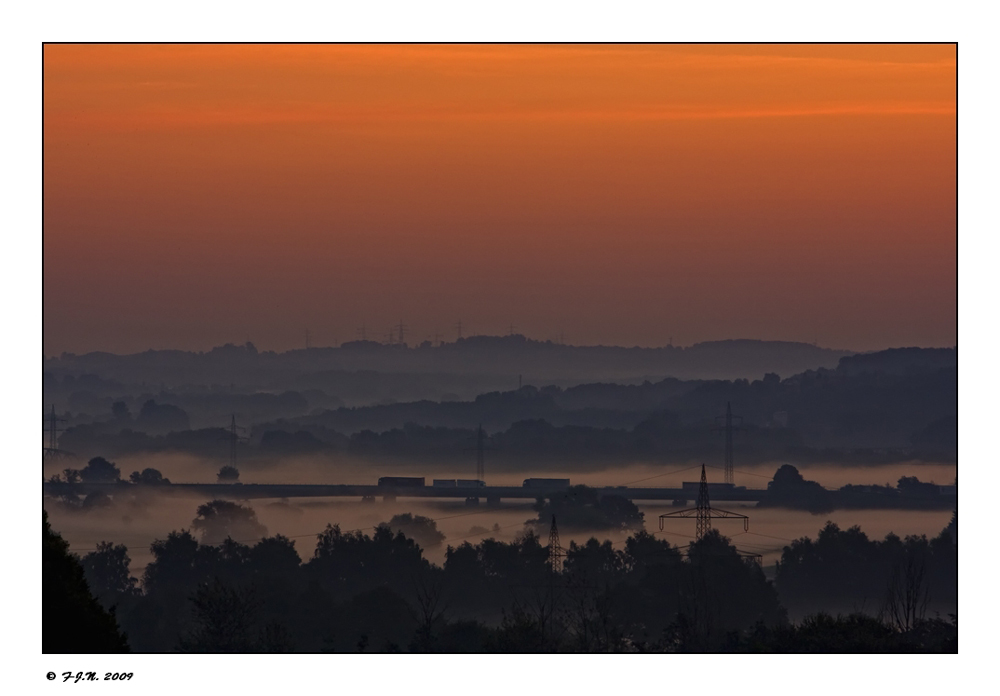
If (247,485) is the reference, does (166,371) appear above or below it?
above

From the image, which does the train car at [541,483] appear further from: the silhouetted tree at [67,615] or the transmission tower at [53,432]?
the silhouetted tree at [67,615]

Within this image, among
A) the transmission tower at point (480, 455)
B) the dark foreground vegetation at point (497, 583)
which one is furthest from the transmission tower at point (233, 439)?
the transmission tower at point (480, 455)

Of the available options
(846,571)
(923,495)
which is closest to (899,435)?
(923,495)

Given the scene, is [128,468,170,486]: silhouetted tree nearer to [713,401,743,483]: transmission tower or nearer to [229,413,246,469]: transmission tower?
[229,413,246,469]: transmission tower

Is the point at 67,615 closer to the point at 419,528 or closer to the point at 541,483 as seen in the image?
the point at 419,528

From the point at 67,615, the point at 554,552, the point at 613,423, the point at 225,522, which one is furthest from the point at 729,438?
the point at 67,615

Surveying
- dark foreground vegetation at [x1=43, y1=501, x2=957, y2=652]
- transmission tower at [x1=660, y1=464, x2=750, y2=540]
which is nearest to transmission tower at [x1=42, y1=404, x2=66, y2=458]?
dark foreground vegetation at [x1=43, y1=501, x2=957, y2=652]

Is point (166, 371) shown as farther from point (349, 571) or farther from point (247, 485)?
point (349, 571)
